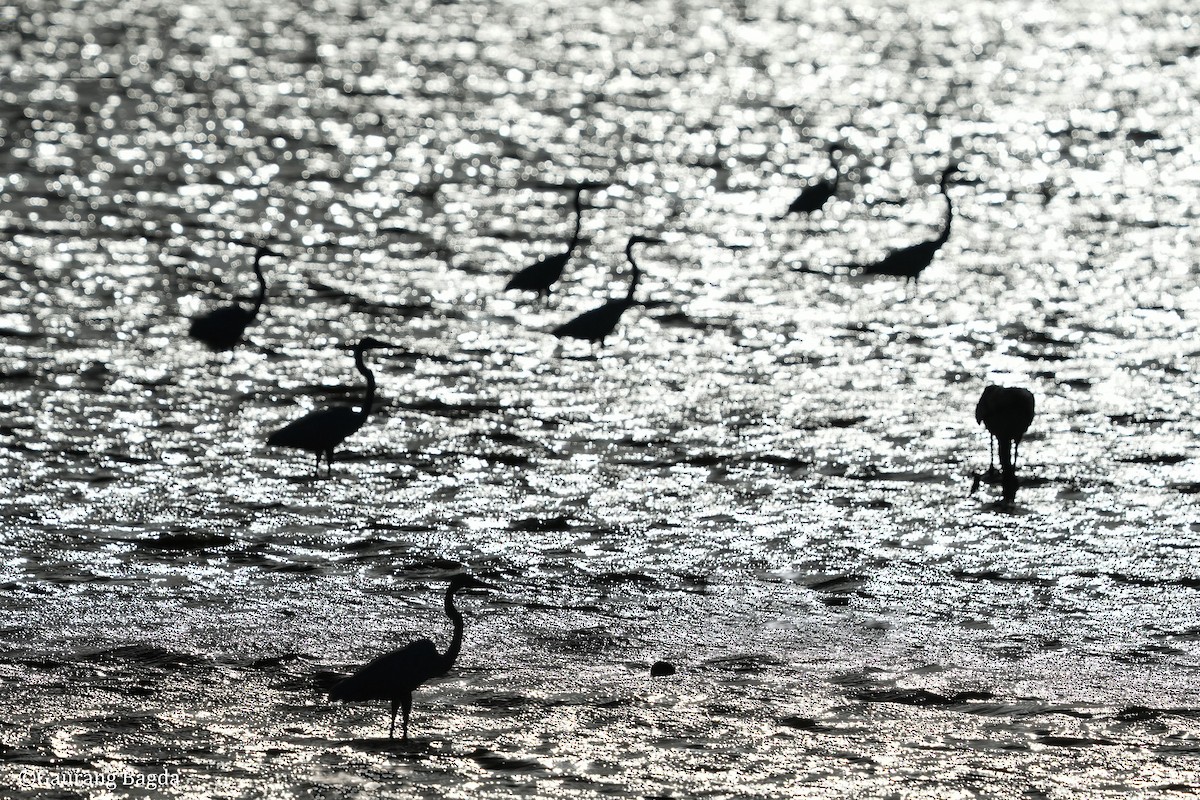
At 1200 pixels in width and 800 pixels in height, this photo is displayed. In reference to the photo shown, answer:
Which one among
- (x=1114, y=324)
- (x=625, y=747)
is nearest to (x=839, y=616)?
(x=625, y=747)

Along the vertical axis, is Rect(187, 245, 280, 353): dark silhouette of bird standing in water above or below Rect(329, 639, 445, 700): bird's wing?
above

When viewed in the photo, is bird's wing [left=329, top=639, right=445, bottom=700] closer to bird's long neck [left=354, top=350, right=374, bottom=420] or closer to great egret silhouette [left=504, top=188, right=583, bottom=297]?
bird's long neck [left=354, top=350, right=374, bottom=420]

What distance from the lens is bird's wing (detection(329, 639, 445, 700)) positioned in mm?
10031

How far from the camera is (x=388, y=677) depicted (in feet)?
33.0

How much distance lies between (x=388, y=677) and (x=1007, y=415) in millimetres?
7136

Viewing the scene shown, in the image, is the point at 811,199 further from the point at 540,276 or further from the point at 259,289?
the point at 259,289

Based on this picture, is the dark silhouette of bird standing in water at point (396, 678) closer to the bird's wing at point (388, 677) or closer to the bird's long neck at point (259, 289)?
the bird's wing at point (388, 677)

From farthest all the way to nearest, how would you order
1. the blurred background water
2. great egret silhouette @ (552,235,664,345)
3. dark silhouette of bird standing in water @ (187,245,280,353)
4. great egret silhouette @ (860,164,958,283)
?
great egret silhouette @ (860,164,958,283) < great egret silhouette @ (552,235,664,345) < dark silhouette of bird standing in water @ (187,245,280,353) < the blurred background water

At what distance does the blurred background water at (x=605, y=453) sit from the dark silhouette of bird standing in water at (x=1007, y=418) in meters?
0.24

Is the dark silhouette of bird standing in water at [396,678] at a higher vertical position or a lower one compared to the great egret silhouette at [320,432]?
lower

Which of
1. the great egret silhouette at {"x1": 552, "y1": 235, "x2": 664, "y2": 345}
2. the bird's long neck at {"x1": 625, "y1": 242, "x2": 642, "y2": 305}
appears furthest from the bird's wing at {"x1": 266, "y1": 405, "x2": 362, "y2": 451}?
the bird's long neck at {"x1": 625, "y1": 242, "x2": 642, "y2": 305}

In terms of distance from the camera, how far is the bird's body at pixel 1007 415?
15.3 m

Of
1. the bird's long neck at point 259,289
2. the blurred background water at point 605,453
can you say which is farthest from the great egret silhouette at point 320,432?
the bird's long neck at point 259,289

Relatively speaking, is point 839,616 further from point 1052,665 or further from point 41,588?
point 41,588
